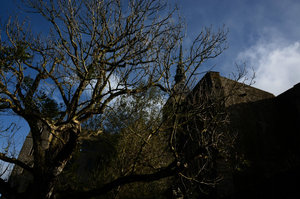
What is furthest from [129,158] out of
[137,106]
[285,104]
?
[285,104]

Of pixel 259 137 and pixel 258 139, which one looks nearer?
pixel 258 139

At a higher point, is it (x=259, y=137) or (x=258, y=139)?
(x=259, y=137)

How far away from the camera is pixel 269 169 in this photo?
11.8 meters

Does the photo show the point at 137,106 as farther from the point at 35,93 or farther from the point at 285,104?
the point at 285,104

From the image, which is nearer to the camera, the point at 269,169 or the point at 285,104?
the point at 269,169

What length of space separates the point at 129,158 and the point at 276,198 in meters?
6.87

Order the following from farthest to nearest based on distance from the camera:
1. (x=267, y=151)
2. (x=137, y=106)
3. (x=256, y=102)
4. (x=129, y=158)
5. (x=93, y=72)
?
(x=256, y=102) → (x=267, y=151) → (x=129, y=158) → (x=137, y=106) → (x=93, y=72)

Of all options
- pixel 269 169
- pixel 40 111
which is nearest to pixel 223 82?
pixel 269 169

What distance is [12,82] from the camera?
4949 millimetres

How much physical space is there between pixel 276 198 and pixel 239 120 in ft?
18.3

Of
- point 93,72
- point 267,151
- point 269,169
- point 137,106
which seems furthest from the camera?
point 267,151

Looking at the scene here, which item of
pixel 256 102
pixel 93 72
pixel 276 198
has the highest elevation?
pixel 256 102

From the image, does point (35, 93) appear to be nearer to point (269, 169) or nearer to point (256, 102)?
point (269, 169)

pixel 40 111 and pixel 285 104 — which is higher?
pixel 285 104
